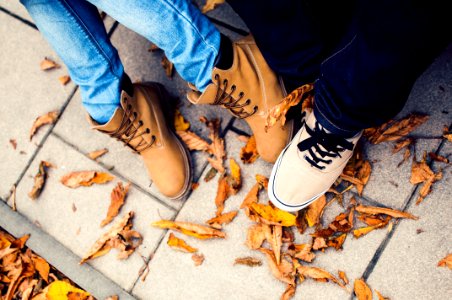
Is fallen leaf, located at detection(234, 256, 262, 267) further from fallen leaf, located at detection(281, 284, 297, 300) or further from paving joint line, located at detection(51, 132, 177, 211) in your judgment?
paving joint line, located at detection(51, 132, 177, 211)

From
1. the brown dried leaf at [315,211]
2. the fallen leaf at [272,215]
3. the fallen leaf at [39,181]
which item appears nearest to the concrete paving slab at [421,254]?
the brown dried leaf at [315,211]

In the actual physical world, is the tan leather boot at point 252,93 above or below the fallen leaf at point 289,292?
above

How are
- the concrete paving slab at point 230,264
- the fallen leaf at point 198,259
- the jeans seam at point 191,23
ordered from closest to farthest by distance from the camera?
the jeans seam at point 191,23, the concrete paving slab at point 230,264, the fallen leaf at point 198,259

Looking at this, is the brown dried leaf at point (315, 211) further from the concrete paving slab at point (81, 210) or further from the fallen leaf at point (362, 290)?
the concrete paving slab at point (81, 210)

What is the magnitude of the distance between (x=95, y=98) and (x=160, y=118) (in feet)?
1.33

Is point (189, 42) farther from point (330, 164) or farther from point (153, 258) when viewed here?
point (153, 258)

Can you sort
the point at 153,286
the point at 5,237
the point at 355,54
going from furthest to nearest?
the point at 5,237, the point at 153,286, the point at 355,54

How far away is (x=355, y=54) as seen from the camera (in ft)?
4.64

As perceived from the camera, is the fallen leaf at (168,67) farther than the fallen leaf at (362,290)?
Yes

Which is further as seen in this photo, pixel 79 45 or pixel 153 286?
pixel 153 286

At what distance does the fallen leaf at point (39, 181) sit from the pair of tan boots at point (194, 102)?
25.5 inches

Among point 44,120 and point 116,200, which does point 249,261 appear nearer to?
point 116,200

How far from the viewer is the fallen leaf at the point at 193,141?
2252 millimetres

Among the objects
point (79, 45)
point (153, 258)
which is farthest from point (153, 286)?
point (79, 45)
